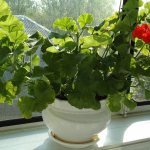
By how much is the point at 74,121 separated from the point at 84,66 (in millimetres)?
205

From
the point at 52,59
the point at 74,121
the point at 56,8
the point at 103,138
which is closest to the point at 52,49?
the point at 52,59

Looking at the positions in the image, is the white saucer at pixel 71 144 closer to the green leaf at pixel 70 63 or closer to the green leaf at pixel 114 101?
the green leaf at pixel 114 101

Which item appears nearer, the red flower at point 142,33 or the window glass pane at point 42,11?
the red flower at point 142,33

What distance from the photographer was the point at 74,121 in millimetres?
1084

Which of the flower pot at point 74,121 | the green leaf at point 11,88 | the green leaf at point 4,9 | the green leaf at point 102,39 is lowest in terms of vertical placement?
the flower pot at point 74,121

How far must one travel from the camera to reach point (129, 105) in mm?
1123

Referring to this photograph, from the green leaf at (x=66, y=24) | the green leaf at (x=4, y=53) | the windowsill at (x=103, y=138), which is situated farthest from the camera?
the windowsill at (x=103, y=138)

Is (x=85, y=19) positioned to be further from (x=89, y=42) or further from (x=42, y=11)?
(x=42, y=11)

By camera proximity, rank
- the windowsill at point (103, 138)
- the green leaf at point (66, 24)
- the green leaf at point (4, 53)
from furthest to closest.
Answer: the windowsill at point (103, 138)
the green leaf at point (66, 24)
the green leaf at point (4, 53)

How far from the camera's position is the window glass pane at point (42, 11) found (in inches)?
50.3

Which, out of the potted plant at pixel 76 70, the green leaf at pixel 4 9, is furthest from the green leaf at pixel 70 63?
the green leaf at pixel 4 9

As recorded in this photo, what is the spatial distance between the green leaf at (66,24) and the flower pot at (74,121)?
0.24 m

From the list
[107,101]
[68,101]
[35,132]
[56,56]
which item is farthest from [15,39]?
[35,132]

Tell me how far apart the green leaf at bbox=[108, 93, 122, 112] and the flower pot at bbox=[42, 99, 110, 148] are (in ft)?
0.08
